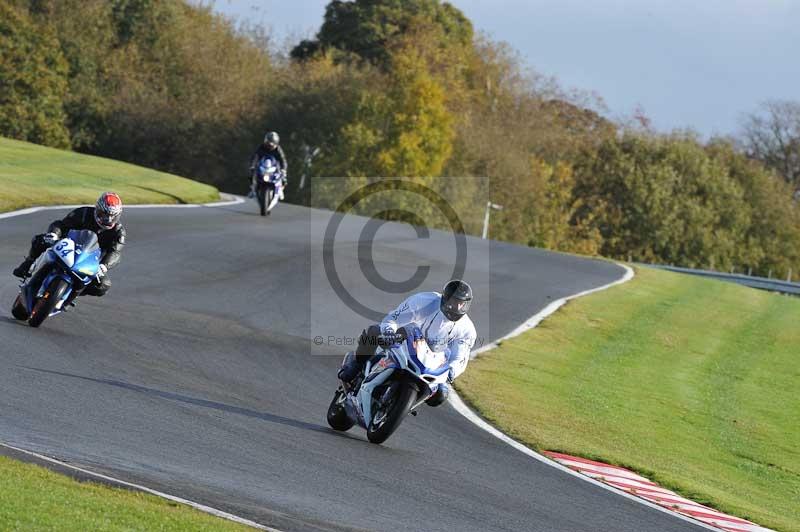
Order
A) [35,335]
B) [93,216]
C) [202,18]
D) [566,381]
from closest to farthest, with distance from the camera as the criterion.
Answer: [35,335], [93,216], [566,381], [202,18]

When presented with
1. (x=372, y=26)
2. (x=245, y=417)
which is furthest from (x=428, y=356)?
(x=372, y=26)

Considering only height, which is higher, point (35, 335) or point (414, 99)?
point (414, 99)

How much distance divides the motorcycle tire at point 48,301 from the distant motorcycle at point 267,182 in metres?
16.0

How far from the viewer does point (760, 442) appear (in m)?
16.6

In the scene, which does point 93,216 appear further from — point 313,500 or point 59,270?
point 313,500

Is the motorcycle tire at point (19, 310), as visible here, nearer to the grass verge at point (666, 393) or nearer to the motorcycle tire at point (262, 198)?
the grass verge at point (666, 393)

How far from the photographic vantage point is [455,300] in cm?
1135

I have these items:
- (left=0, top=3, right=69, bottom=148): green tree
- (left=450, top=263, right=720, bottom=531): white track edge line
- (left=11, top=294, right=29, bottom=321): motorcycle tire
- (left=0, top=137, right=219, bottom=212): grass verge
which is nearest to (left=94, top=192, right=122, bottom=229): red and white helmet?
(left=11, top=294, right=29, bottom=321): motorcycle tire

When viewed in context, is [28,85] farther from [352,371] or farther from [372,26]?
[352,371]

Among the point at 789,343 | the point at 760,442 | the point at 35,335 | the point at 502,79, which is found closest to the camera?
the point at 35,335

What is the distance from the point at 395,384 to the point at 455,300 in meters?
0.94

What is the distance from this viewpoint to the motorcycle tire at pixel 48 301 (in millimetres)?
14180

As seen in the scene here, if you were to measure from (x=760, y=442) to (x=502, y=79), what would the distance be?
253ft

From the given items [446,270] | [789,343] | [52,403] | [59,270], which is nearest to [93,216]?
[59,270]
